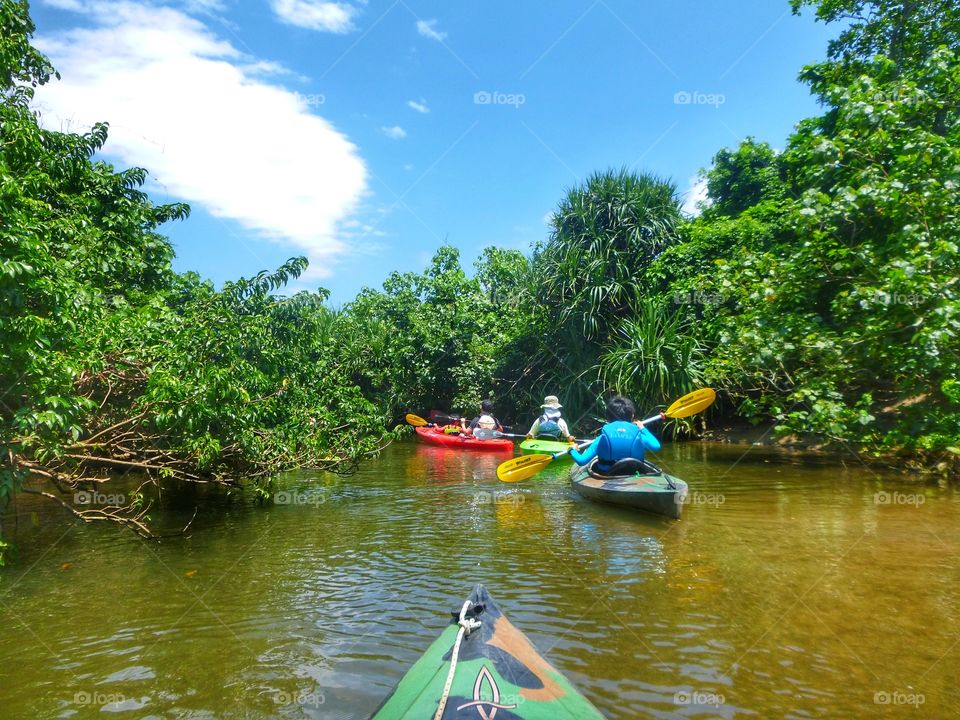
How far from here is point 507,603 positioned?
5102mm

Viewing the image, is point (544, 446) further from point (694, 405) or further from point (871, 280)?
point (871, 280)

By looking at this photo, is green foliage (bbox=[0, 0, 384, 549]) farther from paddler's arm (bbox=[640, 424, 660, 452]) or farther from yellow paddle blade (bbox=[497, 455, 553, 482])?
paddler's arm (bbox=[640, 424, 660, 452])

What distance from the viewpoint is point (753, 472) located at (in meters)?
11.0

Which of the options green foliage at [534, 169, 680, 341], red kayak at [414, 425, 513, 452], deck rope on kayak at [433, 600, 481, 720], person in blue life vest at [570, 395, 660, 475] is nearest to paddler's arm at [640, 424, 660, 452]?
person in blue life vest at [570, 395, 660, 475]

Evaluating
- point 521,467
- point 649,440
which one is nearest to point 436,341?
point 521,467

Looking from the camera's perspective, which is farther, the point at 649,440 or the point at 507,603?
the point at 649,440

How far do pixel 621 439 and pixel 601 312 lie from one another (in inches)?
398

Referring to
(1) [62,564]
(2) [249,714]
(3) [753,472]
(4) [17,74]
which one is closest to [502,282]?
(3) [753,472]

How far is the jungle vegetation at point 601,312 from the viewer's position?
552cm

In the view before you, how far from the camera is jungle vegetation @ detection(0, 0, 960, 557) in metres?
5.52

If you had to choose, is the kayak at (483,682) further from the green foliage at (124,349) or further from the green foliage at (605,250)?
the green foliage at (605,250)

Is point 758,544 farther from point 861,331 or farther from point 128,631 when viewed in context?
point 128,631

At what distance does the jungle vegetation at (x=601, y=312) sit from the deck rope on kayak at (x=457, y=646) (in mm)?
3456

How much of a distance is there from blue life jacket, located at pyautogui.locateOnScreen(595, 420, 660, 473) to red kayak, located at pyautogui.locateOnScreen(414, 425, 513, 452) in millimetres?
6415
